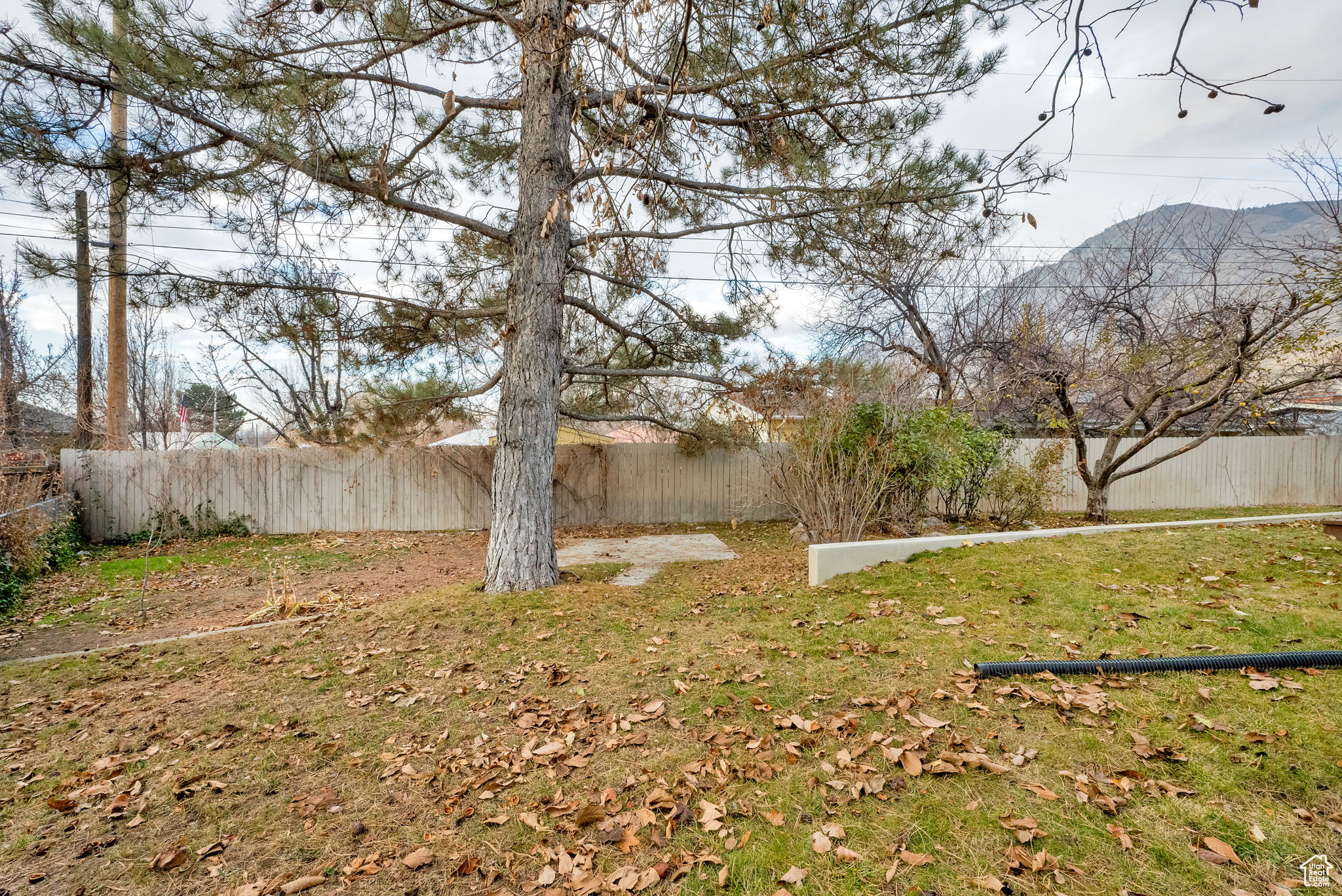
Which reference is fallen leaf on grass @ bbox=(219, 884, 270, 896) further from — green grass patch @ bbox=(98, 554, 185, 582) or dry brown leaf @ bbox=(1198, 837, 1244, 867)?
green grass patch @ bbox=(98, 554, 185, 582)

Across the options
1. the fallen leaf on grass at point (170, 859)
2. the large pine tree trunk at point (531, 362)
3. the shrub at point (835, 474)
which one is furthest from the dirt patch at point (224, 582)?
the shrub at point (835, 474)

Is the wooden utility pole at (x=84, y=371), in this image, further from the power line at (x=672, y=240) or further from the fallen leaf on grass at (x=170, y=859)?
the fallen leaf on grass at (x=170, y=859)

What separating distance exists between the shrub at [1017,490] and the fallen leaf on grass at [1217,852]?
620 centimetres

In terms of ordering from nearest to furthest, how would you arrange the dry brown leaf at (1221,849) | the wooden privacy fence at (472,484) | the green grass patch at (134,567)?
1. the dry brown leaf at (1221,849)
2. the green grass patch at (134,567)
3. the wooden privacy fence at (472,484)

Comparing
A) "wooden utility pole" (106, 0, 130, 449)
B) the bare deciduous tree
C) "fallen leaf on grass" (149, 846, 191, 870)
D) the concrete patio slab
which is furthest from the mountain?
"fallen leaf on grass" (149, 846, 191, 870)

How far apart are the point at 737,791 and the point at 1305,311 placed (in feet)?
20.9

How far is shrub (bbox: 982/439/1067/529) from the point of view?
7.28 metres

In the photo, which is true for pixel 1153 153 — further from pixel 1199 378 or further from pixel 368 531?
pixel 368 531

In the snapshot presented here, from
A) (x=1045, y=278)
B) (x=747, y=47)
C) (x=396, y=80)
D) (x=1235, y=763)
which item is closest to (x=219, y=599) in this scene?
(x=396, y=80)

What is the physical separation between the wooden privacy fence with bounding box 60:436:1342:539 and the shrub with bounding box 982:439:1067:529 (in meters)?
1.26

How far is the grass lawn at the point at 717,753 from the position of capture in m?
1.67

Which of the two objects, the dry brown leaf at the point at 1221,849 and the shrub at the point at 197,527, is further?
the shrub at the point at 197,527

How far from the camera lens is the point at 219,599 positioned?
16.9 ft

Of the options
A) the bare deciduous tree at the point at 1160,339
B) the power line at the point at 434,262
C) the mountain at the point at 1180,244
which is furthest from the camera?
the mountain at the point at 1180,244
